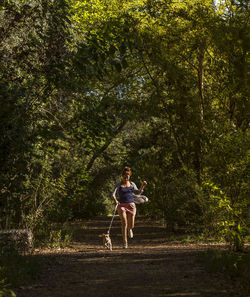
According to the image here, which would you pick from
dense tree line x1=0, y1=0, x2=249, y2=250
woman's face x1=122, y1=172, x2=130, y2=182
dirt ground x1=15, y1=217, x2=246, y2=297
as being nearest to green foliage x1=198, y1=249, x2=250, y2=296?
dirt ground x1=15, y1=217, x2=246, y2=297

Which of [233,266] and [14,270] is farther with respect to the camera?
[233,266]

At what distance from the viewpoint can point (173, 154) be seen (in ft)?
49.7

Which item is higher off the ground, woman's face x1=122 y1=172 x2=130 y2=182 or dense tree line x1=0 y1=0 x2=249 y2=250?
dense tree line x1=0 y1=0 x2=249 y2=250

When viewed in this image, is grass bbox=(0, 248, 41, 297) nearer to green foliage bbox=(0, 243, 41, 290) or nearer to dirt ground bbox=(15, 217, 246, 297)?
green foliage bbox=(0, 243, 41, 290)

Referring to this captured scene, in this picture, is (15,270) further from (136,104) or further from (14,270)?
(136,104)

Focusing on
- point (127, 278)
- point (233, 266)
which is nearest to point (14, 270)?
point (127, 278)

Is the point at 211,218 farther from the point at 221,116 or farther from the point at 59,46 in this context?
the point at 59,46

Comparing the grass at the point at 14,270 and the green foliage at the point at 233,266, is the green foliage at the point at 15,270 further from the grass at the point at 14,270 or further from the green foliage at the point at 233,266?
the green foliage at the point at 233,266

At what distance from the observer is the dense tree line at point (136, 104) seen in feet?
22.0

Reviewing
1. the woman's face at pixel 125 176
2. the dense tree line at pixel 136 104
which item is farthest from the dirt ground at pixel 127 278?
the woman's face at pixel 125 176

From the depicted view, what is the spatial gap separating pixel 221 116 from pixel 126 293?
6910mm

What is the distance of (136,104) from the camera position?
1519cm

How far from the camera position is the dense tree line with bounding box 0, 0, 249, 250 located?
670cm

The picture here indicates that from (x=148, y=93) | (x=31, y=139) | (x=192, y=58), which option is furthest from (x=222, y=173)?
(x=148, y=93)
